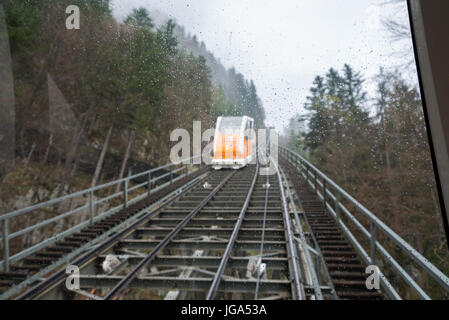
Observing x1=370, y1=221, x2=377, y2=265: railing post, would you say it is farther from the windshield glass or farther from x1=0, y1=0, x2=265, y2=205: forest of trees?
the windshield glass

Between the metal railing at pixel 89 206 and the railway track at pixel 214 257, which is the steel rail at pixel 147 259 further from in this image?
the metal railing at pixel 89 206

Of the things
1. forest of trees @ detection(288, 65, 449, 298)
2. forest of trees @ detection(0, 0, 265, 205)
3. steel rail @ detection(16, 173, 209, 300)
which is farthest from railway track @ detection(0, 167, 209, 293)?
forest of trees @ detection(288, 65, 449, 298)

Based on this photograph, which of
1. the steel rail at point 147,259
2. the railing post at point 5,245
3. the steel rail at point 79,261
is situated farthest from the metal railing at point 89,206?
the steel rail at point 147,259

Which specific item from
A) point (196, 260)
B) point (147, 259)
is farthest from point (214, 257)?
point (147, 259)

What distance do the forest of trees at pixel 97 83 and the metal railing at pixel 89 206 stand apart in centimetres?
21

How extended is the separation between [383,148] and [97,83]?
1.83 meters

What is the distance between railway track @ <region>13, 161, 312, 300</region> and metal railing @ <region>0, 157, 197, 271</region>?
271 mm

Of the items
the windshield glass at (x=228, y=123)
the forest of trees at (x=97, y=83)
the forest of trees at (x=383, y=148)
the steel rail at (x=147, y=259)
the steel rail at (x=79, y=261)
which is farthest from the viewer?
the windshield glass at (x=228, y=123)

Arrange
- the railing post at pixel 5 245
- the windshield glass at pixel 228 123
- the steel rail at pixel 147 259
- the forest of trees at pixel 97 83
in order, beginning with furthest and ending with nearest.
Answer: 1. the windshield glass at pixel 228 123
2. the steel rail at pixel 147 259
3. the railing post at pixel 5 245
4. the forest of trees at pixel 97 83

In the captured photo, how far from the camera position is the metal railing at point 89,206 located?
1.75 metres

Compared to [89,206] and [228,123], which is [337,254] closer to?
[228,123]

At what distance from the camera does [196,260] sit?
2488 millimetres

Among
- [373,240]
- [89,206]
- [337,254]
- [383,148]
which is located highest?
[383,148]

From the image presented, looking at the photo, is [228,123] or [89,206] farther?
[89,206]
